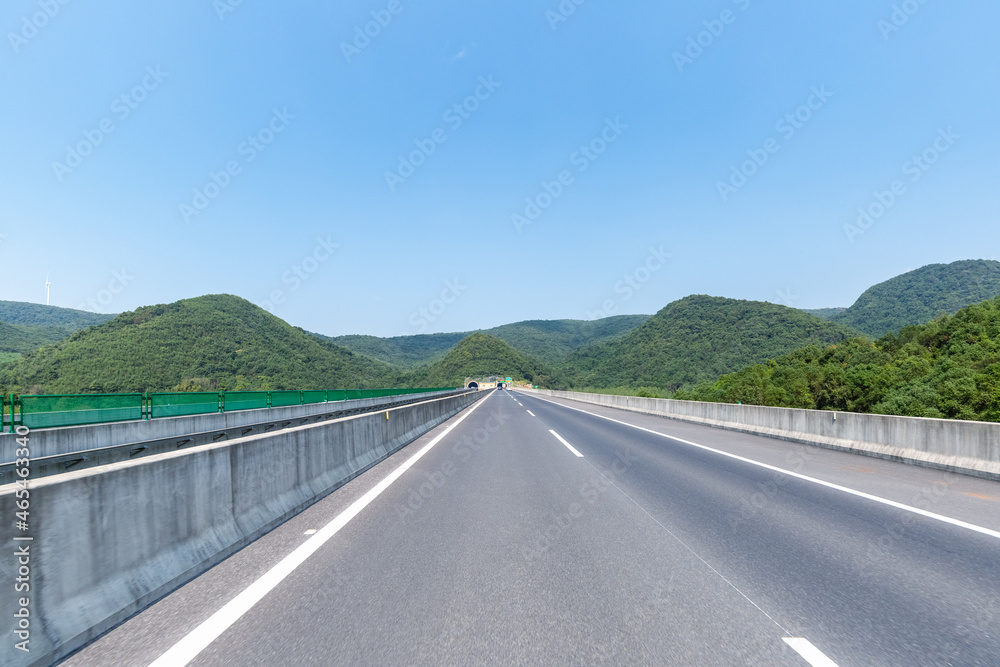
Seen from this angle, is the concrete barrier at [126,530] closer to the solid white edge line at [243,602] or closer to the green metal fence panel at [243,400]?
the solid white edge line at [243,602]

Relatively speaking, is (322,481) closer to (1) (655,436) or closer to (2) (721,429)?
(1) (655,436)

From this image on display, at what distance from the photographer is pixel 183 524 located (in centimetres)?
475

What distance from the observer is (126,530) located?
4.03m

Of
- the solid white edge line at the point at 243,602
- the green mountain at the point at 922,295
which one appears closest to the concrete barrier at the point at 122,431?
the solid white edge line at the point at 243,602

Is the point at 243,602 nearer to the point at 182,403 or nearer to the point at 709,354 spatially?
the point at 182,403

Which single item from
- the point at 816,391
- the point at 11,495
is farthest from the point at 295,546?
the point at 816,391

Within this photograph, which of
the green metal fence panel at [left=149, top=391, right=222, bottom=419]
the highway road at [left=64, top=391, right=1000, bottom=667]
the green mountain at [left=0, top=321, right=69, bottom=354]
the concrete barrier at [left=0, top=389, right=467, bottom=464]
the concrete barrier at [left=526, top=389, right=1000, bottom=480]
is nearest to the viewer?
the highway road at [left=64, top=391, right=1000, bottom=667]

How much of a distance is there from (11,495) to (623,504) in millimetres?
6486

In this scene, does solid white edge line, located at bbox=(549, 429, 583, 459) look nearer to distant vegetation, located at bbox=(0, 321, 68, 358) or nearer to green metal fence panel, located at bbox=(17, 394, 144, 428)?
green metal fence panel, located at bbox=(17, 394, 144, 428)

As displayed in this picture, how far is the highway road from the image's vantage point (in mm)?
3434

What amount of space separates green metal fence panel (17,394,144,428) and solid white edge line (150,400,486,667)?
1031cm

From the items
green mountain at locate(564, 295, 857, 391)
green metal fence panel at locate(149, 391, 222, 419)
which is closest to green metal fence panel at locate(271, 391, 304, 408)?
green metal fence panel at locate(149, 391, 222, 419)

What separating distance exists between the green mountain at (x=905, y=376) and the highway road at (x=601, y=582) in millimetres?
38465

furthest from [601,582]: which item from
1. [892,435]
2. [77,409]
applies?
[77,409]
